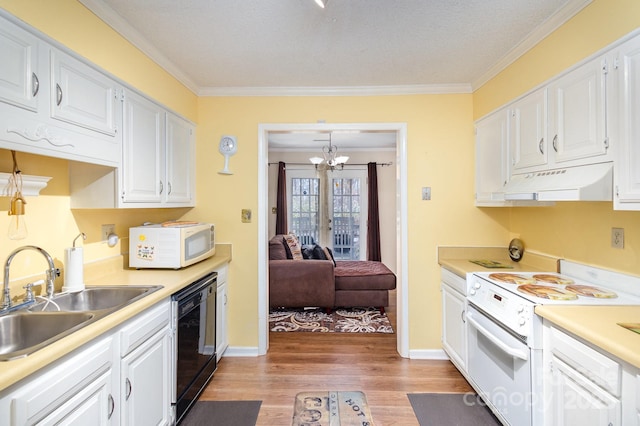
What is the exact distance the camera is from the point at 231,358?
2760 mm

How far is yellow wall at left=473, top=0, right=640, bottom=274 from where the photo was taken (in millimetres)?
1516

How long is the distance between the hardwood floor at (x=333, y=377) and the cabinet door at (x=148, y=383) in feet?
1.94

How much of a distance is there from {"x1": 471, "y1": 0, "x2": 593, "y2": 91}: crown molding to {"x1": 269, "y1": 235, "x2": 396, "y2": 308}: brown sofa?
256 centimetres

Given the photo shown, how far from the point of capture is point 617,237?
1697 millimetres

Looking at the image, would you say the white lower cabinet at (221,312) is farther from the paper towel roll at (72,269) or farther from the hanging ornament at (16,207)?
the hanging ornament at (16,207)

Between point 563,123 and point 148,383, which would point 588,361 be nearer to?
point 563,123

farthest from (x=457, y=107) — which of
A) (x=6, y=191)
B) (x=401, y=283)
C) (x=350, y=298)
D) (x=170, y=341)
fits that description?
(x=6, y=191)

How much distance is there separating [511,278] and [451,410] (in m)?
1.03

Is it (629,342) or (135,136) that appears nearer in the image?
(629,342)

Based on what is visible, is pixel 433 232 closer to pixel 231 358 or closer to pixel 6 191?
pixel 231 358

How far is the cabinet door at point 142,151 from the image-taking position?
1.86 metres

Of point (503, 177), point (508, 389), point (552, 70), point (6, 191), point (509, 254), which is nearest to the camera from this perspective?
point (6, 191)

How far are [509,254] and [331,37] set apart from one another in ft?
7.86

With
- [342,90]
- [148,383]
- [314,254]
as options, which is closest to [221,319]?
[148,383]
